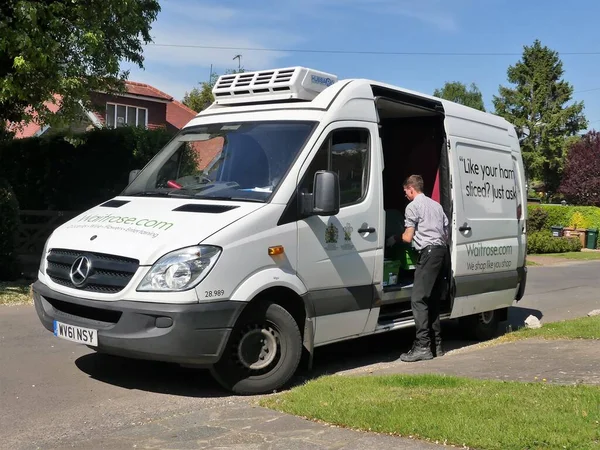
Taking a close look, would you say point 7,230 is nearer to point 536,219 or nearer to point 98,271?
point 98,271

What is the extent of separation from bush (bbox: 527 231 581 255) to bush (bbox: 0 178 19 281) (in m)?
20.4

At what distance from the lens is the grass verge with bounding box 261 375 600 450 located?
4.36 metres

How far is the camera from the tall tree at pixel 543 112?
62.5 meters

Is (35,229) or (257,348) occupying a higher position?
(35,229)

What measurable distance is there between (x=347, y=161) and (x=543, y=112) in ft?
202

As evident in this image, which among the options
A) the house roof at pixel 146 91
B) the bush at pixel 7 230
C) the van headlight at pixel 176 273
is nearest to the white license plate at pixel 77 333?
the van headlight at pixel 176 273

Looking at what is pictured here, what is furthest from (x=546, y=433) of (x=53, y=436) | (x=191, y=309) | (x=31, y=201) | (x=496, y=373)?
(x=31, y=201)

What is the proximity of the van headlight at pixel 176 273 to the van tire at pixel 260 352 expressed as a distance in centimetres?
56

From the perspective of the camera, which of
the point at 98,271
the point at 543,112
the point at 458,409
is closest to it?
the point at 458,409

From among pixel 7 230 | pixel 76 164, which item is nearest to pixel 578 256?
pixel 76 164

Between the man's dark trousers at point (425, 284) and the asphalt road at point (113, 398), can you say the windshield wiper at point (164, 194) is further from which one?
the man's dark trousers at point (425, 284)

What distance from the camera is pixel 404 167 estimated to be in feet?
29.5

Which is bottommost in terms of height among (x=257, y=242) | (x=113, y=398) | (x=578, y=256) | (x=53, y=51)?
(x=113, y=398)

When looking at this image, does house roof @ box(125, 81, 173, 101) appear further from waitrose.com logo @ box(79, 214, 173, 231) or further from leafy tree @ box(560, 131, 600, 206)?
leafy tree @ box(560, 131, 600, 206)
